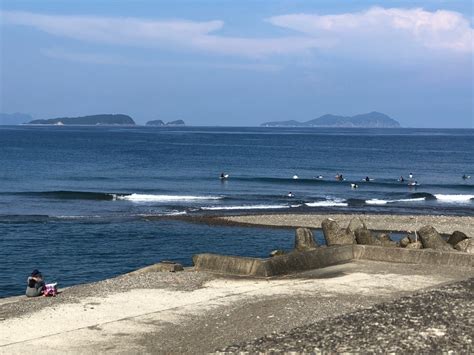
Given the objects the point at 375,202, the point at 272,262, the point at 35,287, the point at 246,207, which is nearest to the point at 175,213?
the point at 246,207

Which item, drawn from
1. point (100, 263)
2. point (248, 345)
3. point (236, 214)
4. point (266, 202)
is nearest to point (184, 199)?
point (266, 202)

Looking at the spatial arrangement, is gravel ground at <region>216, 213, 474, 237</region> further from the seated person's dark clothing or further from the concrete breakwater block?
the seated person's dark clothing

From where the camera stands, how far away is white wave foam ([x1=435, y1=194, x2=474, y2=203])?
57487 millimetres

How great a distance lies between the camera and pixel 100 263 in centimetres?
2864

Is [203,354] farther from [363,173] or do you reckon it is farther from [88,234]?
[363,173]

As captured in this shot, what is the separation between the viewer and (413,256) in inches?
793

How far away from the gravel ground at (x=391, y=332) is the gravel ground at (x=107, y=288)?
4.40 meters

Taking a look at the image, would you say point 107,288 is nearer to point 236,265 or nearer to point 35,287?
point 35,287

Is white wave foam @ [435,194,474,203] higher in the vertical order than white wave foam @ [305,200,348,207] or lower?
lower

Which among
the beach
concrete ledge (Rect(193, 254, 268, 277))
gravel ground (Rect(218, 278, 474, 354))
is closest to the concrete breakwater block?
the beach

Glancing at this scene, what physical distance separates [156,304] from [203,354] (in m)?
3.40

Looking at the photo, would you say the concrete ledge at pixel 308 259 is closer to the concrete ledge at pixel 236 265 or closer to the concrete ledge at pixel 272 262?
the concrete ledge at pixel 272 262

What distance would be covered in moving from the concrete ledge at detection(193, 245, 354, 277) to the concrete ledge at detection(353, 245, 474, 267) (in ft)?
2.30

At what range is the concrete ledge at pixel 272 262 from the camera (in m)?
18.1
